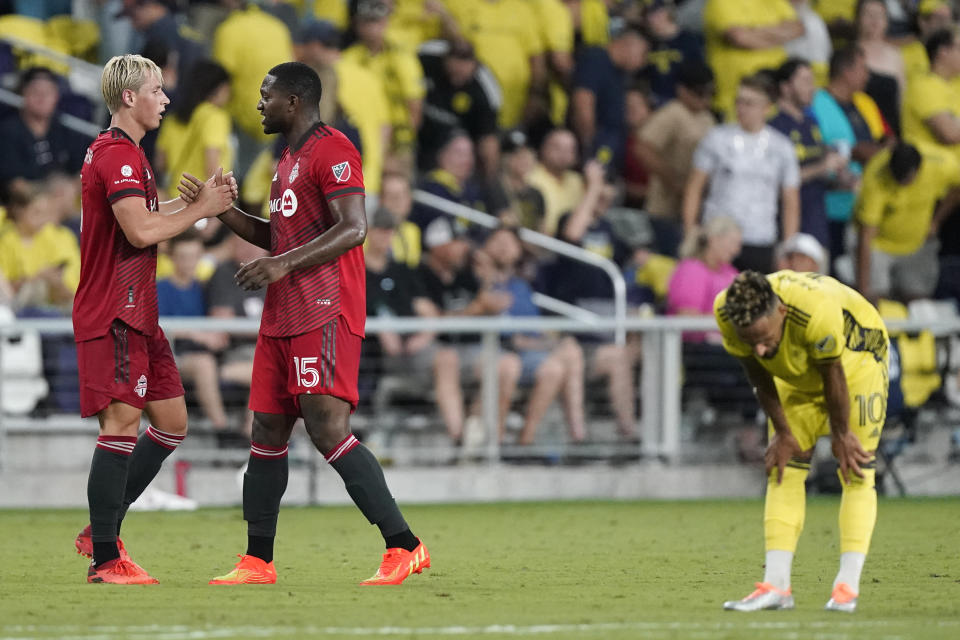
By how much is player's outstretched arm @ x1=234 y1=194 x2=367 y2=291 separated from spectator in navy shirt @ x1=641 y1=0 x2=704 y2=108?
31.8 feet

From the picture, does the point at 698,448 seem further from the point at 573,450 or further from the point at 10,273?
the point at 10,273

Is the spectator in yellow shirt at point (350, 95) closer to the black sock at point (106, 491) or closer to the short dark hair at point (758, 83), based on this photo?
the short dark hair at point (758, 83)

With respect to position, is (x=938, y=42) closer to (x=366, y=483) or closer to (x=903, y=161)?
(x=903, y=161)

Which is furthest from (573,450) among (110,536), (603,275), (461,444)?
(110,536)

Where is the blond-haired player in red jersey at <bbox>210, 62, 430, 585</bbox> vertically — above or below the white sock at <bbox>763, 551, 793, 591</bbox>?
above

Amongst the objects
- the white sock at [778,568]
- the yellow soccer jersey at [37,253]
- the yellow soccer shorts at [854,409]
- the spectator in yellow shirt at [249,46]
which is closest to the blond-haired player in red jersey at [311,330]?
the white sock at [778,568]

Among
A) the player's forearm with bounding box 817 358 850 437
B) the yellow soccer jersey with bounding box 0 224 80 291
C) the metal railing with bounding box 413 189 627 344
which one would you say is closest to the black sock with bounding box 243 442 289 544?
the player's forearm with bounding box 817 358 850 437

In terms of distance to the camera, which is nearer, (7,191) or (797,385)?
(797,385)

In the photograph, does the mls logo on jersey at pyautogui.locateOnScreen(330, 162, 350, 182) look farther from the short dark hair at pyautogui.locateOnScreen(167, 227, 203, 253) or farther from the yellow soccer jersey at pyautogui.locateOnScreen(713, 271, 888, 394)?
the short dark hair at pyautogui.locateOnScreen(167, 227, 203, 253)

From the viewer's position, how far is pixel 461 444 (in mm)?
13195

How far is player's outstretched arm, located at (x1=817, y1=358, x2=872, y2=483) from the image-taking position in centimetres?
654

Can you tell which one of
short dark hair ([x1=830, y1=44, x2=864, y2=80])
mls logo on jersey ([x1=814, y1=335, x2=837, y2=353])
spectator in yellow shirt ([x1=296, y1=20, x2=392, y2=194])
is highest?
short dark hair ([x1=830, y1=44, x2=864, y2=80])

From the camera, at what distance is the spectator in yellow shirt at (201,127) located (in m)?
13.8

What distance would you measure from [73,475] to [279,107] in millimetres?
6098
